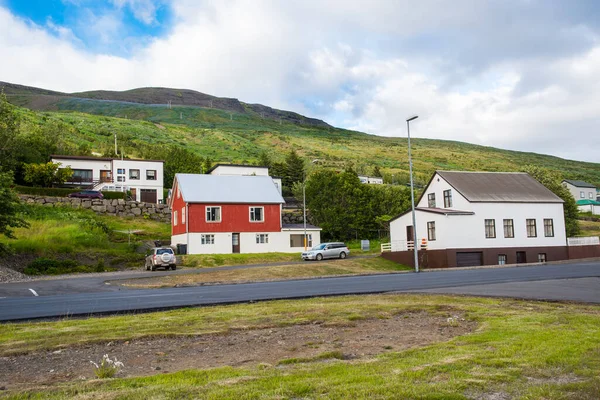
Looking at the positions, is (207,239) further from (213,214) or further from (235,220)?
(235,220)

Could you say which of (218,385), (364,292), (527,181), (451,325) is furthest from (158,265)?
(527,181)

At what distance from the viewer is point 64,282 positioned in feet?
93.3

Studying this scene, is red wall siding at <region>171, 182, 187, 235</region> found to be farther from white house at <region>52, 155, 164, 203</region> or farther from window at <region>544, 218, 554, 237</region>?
window at <region>544, 218, 554, 237</region>

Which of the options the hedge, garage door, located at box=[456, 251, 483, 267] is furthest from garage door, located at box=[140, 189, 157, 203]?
garage door, located at box=[456, 251, 483, 267]

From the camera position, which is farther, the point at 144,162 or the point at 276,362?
the point at 144,162

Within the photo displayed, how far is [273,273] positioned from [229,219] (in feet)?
62.1

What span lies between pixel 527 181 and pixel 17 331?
5021cm

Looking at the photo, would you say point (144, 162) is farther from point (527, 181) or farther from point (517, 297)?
point (517, 297)

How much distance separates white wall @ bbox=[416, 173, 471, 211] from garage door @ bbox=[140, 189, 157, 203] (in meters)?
41.4

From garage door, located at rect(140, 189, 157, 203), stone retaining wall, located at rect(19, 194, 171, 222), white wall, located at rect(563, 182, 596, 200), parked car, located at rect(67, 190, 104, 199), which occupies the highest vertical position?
white wall, located at rect(563, 182, 596, 200)

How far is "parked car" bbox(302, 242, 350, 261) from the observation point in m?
46.7

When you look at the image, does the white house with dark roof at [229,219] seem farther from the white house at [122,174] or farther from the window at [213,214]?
the white house at [122,174]

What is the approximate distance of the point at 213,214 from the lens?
52.3 metres

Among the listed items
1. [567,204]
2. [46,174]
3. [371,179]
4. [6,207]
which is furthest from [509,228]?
[371,179]
